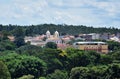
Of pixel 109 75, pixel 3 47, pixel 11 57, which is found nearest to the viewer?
pixel 109 75

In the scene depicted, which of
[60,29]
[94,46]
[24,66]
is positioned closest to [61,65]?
[24,66]

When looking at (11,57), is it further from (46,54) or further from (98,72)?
(98,72)

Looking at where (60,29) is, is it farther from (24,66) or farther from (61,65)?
(24,66)

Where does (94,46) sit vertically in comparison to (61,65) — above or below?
below

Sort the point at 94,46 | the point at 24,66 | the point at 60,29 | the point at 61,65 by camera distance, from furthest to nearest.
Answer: the point at 60,29, the point at 94,46, the point at 61,65, the point at 24,66

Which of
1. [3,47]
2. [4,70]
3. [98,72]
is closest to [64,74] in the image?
[98,72]

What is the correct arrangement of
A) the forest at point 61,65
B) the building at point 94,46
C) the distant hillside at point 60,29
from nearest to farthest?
the forest at point 61,65
the building at point 94,46
the distant hillside at point 60,29

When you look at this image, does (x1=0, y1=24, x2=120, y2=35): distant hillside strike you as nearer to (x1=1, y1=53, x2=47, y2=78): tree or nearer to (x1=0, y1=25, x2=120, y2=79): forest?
(x1=0, y1=25, x2=120, y2=79): forest

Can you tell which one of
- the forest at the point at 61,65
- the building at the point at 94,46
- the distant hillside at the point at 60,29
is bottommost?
the distant hillside at the point at 60,29

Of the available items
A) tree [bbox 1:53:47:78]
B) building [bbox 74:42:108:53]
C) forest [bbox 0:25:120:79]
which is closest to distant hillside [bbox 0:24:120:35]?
building [bbox 74:42:108:53]

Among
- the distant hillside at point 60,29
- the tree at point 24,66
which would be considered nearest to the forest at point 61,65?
the tree at point 24,66

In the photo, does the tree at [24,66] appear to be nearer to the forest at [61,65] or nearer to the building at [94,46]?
the forest at [61,65]
